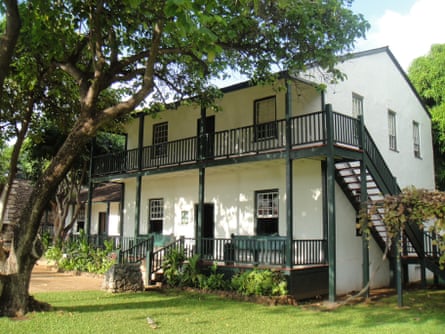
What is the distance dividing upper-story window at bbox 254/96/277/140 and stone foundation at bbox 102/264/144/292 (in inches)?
227

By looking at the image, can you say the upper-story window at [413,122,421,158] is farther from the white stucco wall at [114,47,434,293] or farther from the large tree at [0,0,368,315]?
the large tree at [0,0,368,315]

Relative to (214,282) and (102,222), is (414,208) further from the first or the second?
(102,222)

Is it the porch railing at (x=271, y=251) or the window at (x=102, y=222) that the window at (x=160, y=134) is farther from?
the window at (x=102, y=222)

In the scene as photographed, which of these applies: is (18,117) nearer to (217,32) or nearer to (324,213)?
(217,32)

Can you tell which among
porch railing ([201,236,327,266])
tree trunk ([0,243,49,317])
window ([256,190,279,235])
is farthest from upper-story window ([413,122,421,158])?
tree trunk ([0,243,49,317])

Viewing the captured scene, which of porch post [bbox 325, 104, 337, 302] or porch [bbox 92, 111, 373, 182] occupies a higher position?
porch [bbox 92, 111, 373, 182]

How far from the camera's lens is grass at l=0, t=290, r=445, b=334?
8328 mm

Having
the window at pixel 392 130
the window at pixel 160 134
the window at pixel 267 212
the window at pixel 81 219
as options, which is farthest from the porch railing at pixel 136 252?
the window at pixel 81 219

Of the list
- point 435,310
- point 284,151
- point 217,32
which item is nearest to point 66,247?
point 284,151

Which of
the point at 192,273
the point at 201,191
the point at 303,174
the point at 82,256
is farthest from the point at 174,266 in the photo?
the point at 82,256

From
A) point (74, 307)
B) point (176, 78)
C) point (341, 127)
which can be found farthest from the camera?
point (176, 78)

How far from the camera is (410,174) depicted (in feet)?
60.7

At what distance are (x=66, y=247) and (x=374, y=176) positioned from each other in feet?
42.6

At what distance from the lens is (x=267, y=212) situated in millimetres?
15078
